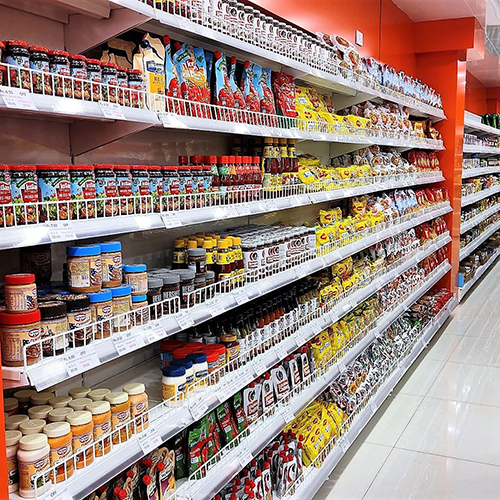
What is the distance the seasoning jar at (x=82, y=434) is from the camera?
163 cm

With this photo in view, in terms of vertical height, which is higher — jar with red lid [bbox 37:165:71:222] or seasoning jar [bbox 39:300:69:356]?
jar with red lid [bbox 37:165:71:222]

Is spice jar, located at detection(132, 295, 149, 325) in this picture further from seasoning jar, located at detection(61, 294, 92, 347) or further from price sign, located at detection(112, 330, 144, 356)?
seasoning jar, located at detection(61, 294, 92, 347)

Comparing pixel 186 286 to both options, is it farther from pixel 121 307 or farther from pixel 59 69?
pixel 59 69

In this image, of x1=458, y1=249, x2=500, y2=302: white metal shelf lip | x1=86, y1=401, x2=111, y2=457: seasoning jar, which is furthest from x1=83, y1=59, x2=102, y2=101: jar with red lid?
x1=458, y1=249, x2=500, y2=302: white metal shelf lip

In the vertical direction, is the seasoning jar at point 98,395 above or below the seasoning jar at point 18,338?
below

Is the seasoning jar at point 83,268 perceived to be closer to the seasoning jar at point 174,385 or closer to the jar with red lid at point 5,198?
the jar with red lid at point 5,198

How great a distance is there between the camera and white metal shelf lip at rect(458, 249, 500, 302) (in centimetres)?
719

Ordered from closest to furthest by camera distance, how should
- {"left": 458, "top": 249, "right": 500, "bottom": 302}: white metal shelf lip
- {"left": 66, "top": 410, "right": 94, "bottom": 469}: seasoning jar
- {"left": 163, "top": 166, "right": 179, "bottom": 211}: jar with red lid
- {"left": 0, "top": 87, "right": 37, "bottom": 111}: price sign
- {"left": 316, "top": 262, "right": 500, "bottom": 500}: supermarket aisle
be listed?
{"left": 0, "top": 87, "right": 37, "bottom": 111}: price sign → {"left": 66, "top": 410, "right": 94, "bottom": 469}: seasoning jar → {"left": 163, "top": 166, "right": 179, "bottom": 211}: jar with red lid → {"left": 316, "top": 262, "right": 500, "bottom": 500}: supermarket aisle → {"left": 458, "top": 249, "right": 500, "bottom": 302}: white metal shelf lip

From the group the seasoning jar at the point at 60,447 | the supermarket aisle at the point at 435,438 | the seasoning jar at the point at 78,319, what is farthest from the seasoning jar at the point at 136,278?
the supermarket aisle at the point at 435,438

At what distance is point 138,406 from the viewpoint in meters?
1.88

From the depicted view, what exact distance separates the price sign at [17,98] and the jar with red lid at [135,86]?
1.52ft

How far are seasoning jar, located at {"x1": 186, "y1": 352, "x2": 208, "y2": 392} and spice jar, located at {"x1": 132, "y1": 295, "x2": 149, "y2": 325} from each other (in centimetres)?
36

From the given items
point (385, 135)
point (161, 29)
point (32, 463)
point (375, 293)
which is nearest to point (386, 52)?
point (385, 135)

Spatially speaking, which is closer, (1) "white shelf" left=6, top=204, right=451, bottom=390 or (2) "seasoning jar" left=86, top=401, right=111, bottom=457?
(1) "white shelf" left=6, top=204, right=451, bottom=390
